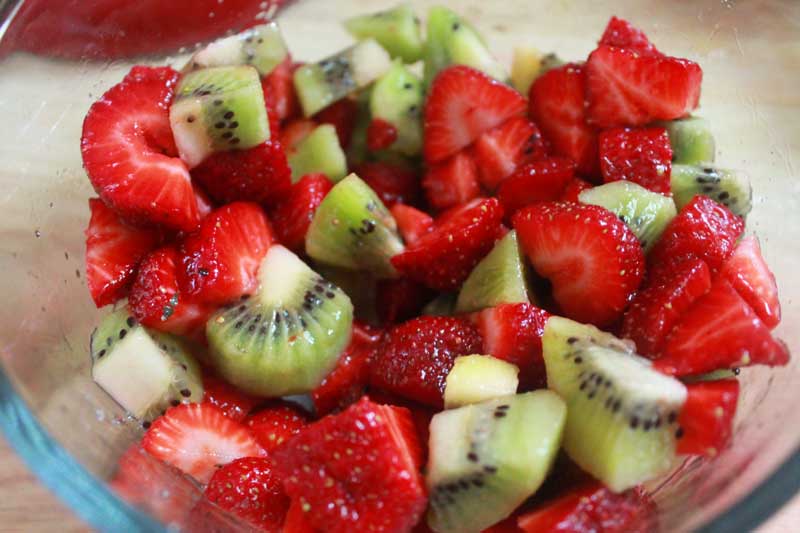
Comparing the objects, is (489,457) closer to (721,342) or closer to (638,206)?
(721,342)

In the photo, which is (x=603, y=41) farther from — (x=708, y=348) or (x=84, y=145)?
(x=84, y=145)

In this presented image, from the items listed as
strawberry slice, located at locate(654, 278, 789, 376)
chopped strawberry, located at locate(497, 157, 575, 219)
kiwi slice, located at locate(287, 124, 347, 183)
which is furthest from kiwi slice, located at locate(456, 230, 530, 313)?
kiwi slice, located at locate(287, 124, 347, 183)

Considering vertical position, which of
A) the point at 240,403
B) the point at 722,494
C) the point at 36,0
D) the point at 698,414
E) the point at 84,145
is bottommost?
the point at 240,403

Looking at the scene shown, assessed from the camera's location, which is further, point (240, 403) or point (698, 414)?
point (240, 403)

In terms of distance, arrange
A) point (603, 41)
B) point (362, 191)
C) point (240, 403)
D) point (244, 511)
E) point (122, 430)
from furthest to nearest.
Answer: point (603, 41)
point (362, 191)
point (240, 403)
point (122, 430)
point (244, 511)

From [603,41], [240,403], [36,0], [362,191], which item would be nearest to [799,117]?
[603,41]

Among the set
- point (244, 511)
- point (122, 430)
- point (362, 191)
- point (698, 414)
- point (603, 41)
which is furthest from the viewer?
point (603, 41)
